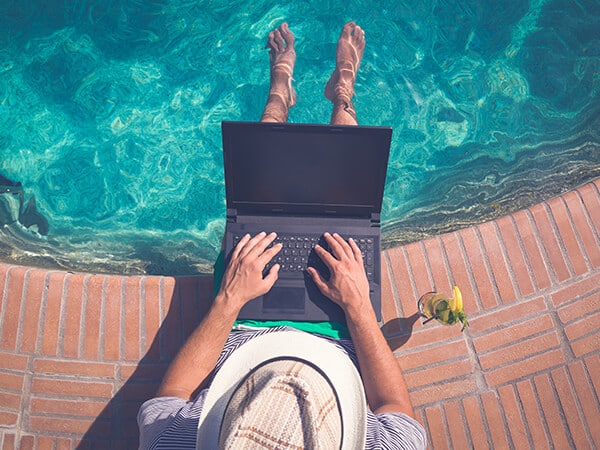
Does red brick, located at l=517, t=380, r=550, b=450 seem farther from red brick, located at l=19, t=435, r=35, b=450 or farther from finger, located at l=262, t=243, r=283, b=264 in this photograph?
red brick, located at l=19, t=435, r=35, b=450

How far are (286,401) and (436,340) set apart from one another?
50.6 inches

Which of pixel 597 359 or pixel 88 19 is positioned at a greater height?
pixel 88 19

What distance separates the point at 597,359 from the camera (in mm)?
2078

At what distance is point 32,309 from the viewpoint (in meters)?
2.14

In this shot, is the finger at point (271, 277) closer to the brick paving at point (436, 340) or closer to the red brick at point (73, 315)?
the brick paving at point (436, 340)

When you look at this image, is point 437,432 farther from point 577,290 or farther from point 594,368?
point 577,290

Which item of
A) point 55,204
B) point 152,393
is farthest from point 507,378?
point 55,204

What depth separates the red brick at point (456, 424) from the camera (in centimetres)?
200

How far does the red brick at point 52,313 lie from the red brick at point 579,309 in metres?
2.44

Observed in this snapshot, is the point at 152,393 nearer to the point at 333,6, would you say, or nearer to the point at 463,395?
the point at 463,395

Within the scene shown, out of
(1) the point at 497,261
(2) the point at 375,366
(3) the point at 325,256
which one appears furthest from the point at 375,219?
(1) the point at 497,261

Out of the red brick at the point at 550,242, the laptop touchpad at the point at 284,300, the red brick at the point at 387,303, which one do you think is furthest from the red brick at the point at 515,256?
the laptop touchpad at the point at 284,300

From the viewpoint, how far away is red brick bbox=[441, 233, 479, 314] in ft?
7.00

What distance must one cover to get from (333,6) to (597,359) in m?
2.61
